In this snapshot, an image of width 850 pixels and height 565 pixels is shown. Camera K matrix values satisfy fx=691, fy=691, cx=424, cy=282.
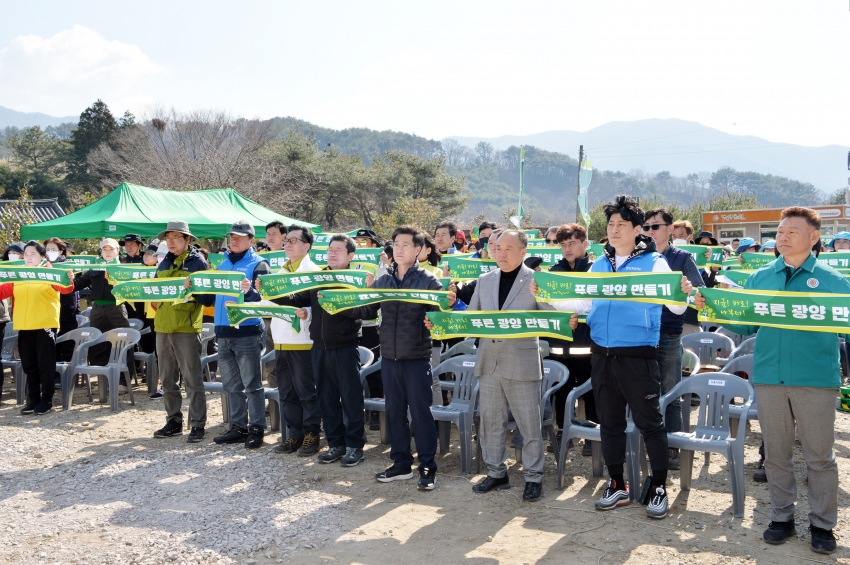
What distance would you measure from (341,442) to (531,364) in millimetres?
2124

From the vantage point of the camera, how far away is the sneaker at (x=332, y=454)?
6.09 m

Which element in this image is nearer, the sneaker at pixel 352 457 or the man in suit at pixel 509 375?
the man in suit at pixel 509 375

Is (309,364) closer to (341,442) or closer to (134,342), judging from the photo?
(341,442)

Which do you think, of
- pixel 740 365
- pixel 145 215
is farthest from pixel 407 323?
pixel 145 215

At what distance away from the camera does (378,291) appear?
541 cm

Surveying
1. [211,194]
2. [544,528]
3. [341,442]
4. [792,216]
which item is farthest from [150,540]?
[211,194]

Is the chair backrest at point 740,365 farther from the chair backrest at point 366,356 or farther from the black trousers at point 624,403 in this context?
the chair backrest at point 366,356

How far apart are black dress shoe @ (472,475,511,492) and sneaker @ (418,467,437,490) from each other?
0.33 m

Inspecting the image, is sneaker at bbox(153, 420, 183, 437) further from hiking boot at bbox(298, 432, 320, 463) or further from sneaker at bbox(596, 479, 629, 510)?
sneaker at bbox(596, 479, 629, 510)

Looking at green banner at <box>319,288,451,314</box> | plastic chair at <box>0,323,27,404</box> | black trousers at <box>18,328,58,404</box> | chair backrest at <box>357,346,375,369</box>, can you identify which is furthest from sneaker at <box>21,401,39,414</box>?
green banner at <box>319,288,451,314</box>

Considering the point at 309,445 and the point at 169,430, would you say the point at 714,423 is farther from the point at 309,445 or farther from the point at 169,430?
the point at 169,430

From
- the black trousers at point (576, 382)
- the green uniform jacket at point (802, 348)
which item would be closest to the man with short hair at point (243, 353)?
the black trousers at point (576, 382)

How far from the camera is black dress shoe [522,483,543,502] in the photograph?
507cm

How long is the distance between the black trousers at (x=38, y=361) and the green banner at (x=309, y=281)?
375cm
